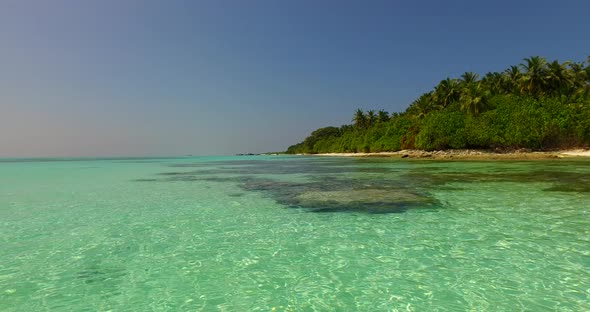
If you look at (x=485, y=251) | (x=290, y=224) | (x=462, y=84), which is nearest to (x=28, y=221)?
(x=290, y=224)

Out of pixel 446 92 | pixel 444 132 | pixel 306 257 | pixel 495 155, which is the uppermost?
pixel 446 92

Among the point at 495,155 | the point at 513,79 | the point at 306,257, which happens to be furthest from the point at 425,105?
the point at 306,257

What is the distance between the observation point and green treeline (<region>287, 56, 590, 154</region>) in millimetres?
54281

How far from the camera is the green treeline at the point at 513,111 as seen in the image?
178 ft

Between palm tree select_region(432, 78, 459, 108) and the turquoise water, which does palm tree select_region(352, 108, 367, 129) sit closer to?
palm tree select_region(432, 78, 459, 108)

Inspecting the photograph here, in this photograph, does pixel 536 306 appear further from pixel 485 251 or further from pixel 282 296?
pixel 282 296

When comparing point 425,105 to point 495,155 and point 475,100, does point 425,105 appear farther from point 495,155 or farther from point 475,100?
point 495,155

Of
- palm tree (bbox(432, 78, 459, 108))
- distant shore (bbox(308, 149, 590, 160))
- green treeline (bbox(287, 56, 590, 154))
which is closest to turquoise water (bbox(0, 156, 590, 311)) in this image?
distant shore (bbox(308, 149, 590, 160))

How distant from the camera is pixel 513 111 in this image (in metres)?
59.2

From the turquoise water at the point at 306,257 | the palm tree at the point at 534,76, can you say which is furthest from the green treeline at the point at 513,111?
the turquoise water at the point at 306,257

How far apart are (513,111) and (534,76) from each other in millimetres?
10239

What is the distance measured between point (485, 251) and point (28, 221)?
13392 mm

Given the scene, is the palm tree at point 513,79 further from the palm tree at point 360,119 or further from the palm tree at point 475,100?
the palm tree at point 360,119

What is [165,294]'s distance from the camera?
16.4ft
